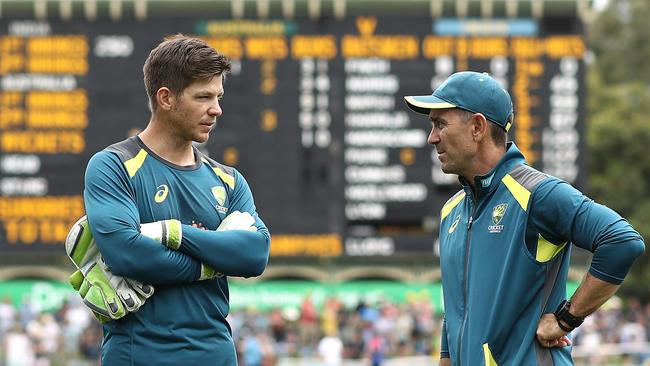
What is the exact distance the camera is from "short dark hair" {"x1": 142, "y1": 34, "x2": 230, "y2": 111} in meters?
4.31

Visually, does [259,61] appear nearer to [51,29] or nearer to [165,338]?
[51,29]

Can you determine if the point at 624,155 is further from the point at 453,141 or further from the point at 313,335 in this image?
the point at 453,141

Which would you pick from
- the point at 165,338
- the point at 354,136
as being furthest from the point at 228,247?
the point at 354,136

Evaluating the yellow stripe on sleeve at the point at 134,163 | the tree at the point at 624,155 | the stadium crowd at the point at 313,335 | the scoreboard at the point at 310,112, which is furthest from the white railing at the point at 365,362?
the tree at the point at 624,155

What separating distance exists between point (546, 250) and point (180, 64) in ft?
4.63

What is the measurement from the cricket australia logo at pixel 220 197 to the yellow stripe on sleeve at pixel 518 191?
39.3 inches

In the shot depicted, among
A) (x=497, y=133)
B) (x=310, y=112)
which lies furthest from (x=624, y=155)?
(x=497, y=133)

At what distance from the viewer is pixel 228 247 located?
4.31 m

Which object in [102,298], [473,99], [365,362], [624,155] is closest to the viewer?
[102,298]

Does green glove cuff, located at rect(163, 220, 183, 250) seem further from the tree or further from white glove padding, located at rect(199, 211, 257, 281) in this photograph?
the tree

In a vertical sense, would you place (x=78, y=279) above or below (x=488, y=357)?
above

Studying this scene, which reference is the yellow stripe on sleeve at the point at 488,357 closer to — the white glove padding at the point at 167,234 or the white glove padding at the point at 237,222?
the white glove padding at the point at 237,222

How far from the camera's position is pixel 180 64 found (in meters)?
4.31

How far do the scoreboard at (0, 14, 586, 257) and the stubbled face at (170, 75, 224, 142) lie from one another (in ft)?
55.0
